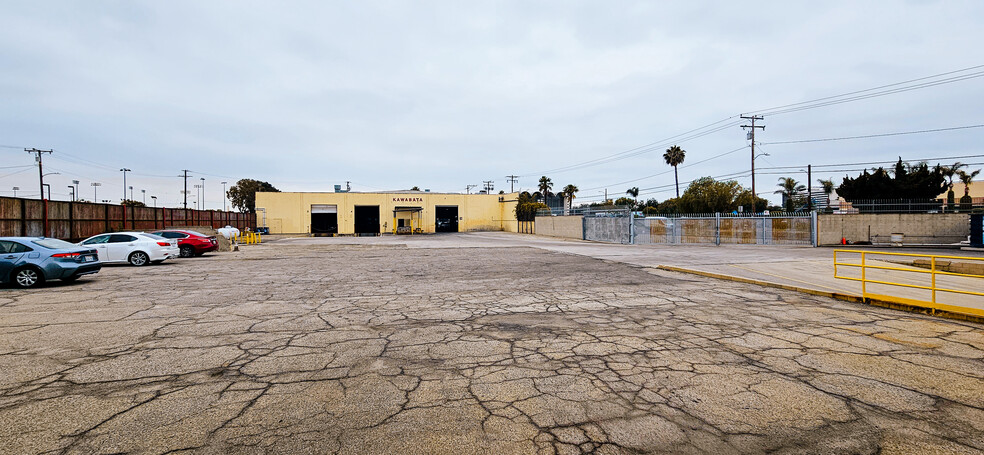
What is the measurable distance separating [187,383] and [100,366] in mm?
1552

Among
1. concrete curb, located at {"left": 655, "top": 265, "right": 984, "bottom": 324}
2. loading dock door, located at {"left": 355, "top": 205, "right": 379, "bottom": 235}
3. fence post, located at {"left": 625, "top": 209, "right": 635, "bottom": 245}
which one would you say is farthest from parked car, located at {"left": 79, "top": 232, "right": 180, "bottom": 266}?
loading dock door, located at {"left": 355, "top": 205, "right": 379, "bottom": 235}

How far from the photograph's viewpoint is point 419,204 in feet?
213

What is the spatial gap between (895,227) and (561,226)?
26277 mm

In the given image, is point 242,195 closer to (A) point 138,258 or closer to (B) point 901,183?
(A) point 138,258

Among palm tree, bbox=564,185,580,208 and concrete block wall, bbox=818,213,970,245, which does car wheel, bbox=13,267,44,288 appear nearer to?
concrete block wall, bbox=818,213,970,245

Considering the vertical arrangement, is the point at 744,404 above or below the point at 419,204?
below

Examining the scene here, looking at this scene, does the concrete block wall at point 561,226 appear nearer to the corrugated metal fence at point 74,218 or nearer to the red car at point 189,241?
the red car at point 189,241

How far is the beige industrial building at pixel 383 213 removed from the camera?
5919 centimetres

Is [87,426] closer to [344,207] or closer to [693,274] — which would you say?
[693,274]

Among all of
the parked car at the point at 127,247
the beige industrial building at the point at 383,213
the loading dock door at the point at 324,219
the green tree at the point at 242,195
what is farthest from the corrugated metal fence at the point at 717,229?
the green tree at the point at 242,195

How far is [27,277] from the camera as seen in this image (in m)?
11.9

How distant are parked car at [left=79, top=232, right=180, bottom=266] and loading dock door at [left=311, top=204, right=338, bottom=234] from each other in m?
42.4

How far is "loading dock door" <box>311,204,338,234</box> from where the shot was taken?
60.7 m

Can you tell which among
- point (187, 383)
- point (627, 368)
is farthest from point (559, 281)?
point (187, 383)
